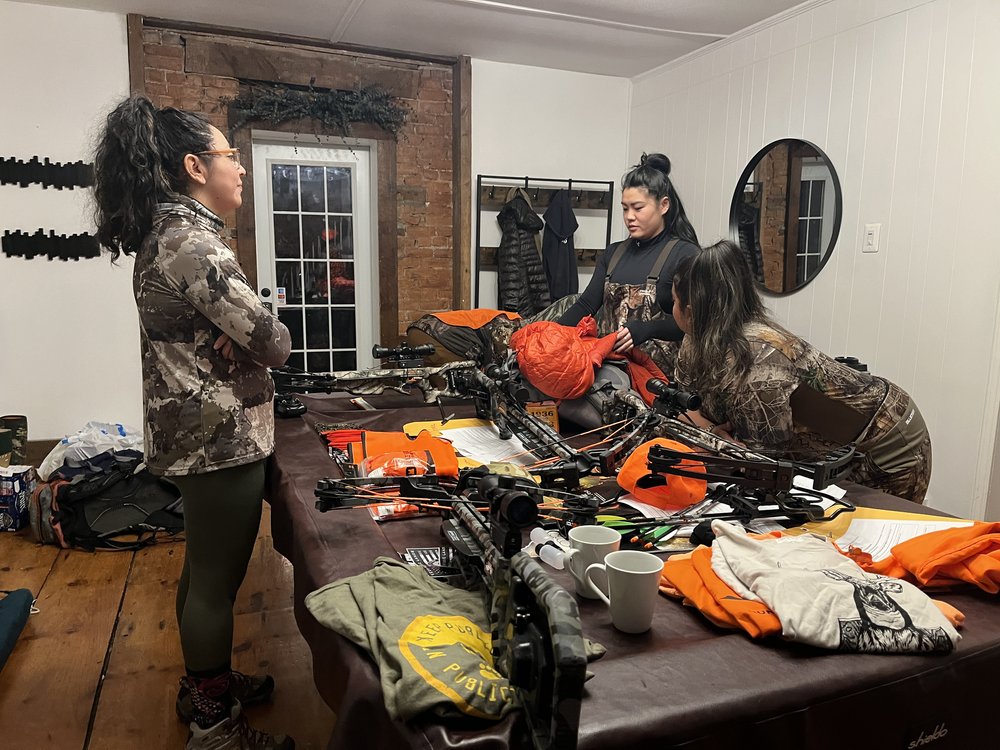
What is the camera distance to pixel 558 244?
5.04m

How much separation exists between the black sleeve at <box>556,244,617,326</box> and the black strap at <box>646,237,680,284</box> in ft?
1.04

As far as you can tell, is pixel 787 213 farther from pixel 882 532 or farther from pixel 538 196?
pixel 882 532

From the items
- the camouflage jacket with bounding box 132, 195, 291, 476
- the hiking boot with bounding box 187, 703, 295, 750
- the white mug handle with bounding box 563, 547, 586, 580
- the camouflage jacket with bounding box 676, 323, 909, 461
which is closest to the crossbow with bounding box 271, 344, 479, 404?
the camouflage jacket with bounding box 676, 323, 909, 461

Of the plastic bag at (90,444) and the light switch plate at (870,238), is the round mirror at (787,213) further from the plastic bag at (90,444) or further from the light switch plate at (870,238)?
the plastic bag at (90,444)

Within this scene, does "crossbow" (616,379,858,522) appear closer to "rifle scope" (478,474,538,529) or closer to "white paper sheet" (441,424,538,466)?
"white paper sheet" (441,424,538,466)

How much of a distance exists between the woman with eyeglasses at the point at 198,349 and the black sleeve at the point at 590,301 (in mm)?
1978

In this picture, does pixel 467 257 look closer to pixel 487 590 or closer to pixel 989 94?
pixel 989 94

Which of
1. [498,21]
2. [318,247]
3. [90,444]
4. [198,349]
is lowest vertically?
[90,444]

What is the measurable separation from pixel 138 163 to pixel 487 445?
1.24 meters

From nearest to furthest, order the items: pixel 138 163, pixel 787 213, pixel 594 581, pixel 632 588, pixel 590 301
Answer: pixel 632 588 → pixel 594 581 → pixel 138 163 → pixel 590 301 → pixel 787 213

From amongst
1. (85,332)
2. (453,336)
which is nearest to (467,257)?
(453,336)

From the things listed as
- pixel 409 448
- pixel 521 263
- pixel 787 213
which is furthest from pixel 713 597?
pixel 521 263

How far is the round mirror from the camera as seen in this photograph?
3.66 metres

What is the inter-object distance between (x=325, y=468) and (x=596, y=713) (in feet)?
3.93
